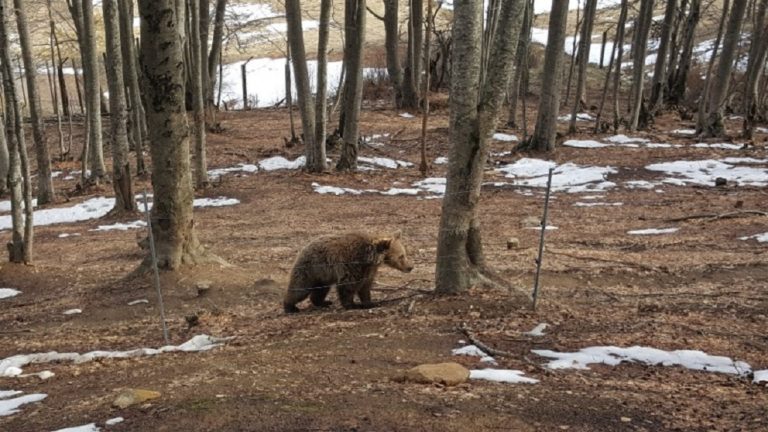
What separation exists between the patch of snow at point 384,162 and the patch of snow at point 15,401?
49.0 feet

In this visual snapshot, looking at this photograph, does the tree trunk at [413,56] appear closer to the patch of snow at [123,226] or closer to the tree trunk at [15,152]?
the patch of snow at [123,226]

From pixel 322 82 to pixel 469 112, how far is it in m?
11.3

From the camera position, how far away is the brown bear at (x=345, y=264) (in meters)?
6.70

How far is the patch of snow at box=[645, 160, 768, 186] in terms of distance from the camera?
1473 cm

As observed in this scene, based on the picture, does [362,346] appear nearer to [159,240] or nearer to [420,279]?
[420,279]

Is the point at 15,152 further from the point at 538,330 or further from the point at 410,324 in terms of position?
Answer: the point at 538,330

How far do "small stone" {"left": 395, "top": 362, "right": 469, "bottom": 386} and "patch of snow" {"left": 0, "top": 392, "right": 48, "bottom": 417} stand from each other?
110 inches

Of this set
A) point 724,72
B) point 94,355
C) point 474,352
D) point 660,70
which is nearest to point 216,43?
point 660,70

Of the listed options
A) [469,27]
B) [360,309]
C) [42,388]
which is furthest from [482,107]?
[42,388]

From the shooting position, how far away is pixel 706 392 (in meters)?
4.20

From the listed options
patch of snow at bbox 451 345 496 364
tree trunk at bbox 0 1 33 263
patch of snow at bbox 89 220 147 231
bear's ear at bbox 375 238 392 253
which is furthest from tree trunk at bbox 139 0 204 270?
patch of snow at bbox 89 220 147 231

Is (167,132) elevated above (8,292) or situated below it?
above

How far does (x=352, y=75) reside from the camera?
17.1 m

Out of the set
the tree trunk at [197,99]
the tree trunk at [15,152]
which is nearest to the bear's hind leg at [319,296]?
the tree trunk at [15,152]
